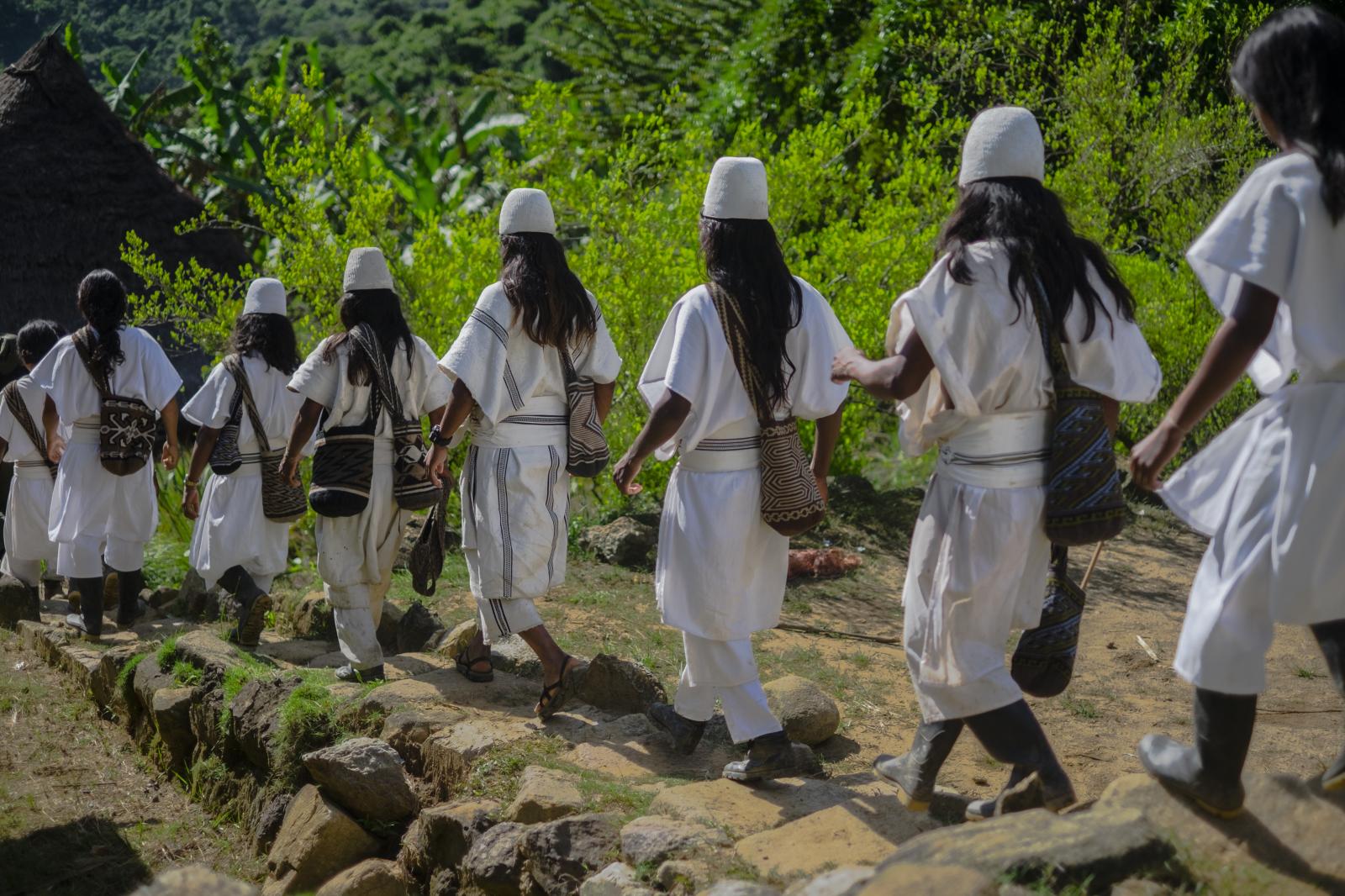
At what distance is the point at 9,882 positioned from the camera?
16.2 feet

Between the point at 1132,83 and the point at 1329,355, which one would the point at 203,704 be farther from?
the point at 1132,83

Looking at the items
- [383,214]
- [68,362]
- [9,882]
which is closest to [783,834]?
[9,882]

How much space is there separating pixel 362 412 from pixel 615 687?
170 cm

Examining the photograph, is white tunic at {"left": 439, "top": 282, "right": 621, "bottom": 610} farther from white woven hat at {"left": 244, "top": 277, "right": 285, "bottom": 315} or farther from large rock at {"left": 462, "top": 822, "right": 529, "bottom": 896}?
white woven hat at {"left": 244, "top": 277, "right": 285, "bottom": 315}

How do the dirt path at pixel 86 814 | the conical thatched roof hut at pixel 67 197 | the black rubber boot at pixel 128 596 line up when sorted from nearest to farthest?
the dirt path at pixel 86 814, the black rubber boot at pixel 128 596, the conical thatched roof hut at pixel 67 197

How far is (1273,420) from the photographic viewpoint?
2975 mm

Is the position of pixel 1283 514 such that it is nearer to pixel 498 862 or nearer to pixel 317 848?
pixel 498 862

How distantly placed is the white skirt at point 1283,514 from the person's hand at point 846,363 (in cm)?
107

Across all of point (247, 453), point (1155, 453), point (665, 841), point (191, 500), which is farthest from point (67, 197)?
point (1155, 453)

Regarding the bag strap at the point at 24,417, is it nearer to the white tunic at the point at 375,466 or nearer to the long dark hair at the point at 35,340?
the long dark hair at the point at 35,340

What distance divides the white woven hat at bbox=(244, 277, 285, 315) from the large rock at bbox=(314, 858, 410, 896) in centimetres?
355

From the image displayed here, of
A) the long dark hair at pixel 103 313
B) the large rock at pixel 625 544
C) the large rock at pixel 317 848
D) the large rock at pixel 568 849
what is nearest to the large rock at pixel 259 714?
the large rock at pixel 317 848

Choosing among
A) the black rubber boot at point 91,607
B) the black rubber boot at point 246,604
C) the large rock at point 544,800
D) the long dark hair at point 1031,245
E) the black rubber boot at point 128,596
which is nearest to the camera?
the long dark hair at point 1031,245

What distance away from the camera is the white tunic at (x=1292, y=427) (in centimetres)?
285
